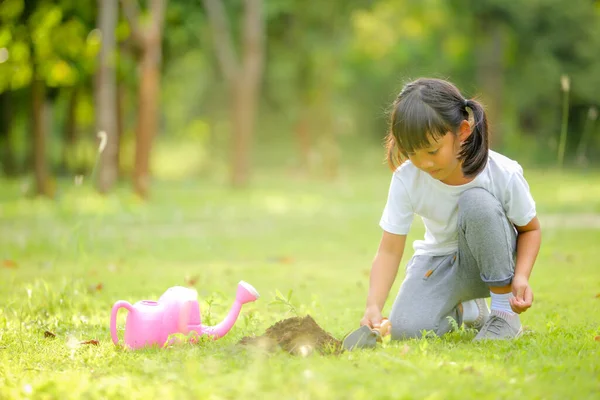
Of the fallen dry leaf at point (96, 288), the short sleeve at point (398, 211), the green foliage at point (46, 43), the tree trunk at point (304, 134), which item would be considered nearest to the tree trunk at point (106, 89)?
the green foliage at point (46, 43)

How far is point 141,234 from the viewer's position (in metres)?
10.2

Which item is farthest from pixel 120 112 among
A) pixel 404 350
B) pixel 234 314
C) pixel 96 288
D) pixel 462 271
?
pixel 404 350

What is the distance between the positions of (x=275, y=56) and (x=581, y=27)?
11.1m

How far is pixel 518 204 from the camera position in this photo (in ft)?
13.2

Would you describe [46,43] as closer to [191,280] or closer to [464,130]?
[191,280]

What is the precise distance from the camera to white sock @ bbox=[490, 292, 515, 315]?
13.0 feet

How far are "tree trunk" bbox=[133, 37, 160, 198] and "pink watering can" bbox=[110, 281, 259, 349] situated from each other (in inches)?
465

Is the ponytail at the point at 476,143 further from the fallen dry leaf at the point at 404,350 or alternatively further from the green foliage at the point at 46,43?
the green foliage at the point at 46,43

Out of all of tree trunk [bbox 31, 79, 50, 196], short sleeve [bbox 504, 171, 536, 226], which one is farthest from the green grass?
tree trunk [bbox 31, 79, 50, 196]

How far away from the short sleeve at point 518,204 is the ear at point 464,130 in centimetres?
36

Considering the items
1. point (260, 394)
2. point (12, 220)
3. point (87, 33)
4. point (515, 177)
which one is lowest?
point (12, 220)

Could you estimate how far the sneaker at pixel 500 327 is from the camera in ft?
13.0

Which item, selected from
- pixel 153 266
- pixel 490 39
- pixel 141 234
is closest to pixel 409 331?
pixel 153 266

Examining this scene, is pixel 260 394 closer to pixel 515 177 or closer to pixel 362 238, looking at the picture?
pixel 515 177
